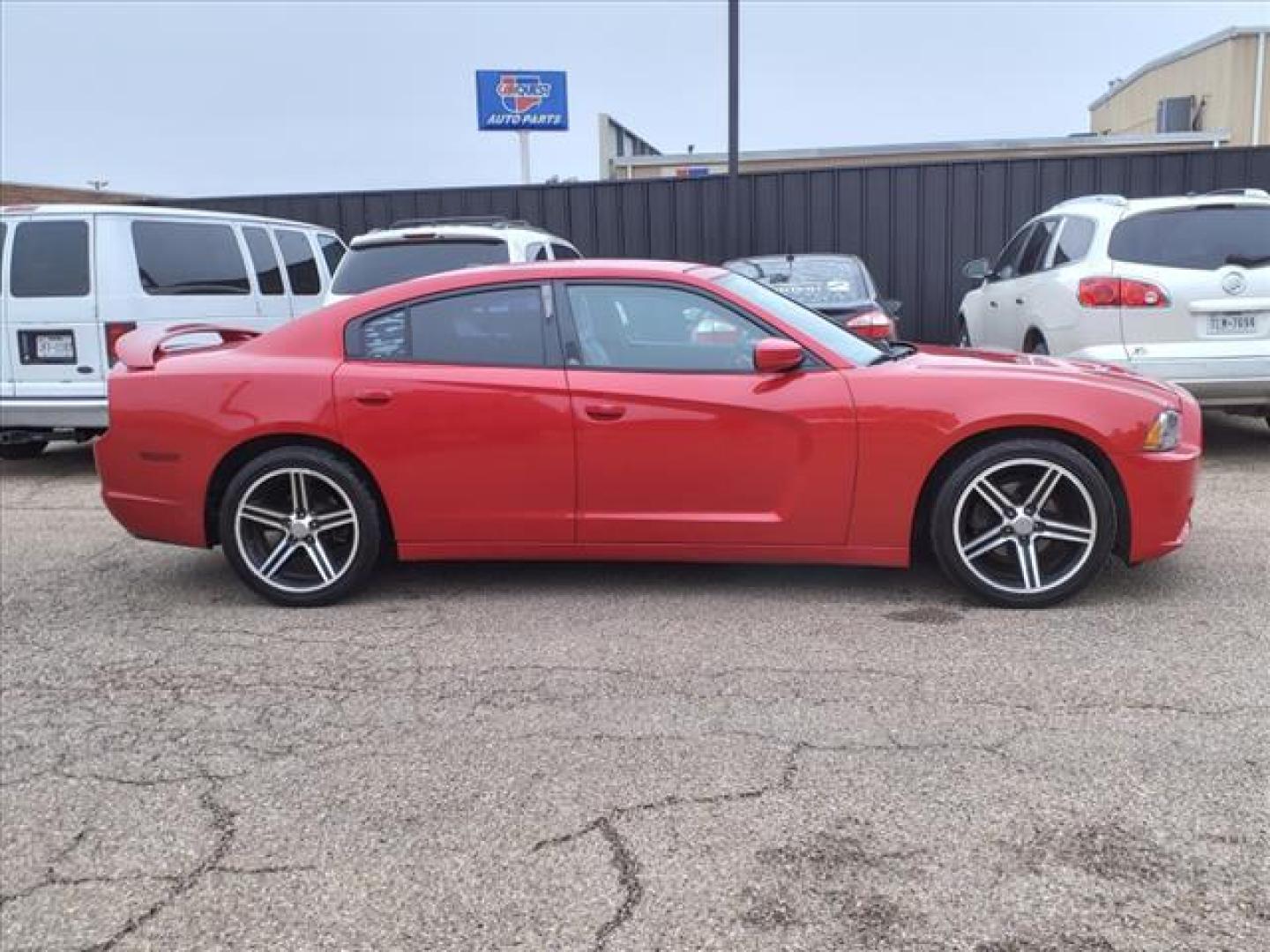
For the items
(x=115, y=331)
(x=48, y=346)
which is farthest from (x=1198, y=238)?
(x=48, y=346)

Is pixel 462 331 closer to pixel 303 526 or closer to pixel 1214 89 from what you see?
pixel 303 526

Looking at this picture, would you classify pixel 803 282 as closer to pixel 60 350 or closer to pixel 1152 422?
pixel 1152 422

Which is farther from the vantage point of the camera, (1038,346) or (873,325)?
(1038,346)

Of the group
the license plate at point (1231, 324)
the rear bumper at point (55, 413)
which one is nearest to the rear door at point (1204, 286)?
the license plate at point (1231, 324)

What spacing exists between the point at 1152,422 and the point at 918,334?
8.44 metres

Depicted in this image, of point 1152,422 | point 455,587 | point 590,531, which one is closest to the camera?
point 1152,422

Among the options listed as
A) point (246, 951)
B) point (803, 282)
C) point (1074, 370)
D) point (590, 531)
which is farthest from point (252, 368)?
point (803, 282)

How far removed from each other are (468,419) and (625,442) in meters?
0.69

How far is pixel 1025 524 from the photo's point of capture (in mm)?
4605

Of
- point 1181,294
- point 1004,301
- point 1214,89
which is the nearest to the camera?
point 1181,294

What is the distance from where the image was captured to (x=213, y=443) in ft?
16.3

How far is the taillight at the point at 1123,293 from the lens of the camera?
712cm

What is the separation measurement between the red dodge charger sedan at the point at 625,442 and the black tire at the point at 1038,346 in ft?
9.78

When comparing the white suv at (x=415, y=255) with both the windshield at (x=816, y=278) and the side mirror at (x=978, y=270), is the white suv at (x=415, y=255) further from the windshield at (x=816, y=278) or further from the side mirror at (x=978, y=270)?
the side mirror at (x=978, y=270)
